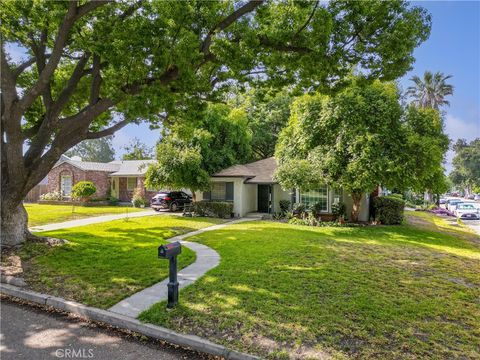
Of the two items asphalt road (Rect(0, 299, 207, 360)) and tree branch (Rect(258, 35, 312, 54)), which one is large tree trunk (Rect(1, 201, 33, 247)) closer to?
asphalt road (Rect(0, 299, 207, 360))

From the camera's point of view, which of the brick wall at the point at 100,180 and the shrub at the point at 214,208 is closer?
the shrub at the point at 214,208

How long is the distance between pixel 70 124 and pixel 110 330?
6.65m

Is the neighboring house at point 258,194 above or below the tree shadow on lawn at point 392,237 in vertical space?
above

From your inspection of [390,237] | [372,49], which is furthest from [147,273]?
[390,237]

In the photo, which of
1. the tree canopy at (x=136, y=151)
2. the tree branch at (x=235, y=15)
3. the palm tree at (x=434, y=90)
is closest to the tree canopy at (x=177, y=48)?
the tree branch at (x=235, y=15)

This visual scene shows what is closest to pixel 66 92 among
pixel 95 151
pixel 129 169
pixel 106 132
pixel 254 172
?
pixel 106 132

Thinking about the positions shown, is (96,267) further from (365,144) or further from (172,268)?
(365,144)

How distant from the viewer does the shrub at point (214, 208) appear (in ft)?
69.1

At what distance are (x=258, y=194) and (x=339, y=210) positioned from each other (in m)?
7.28

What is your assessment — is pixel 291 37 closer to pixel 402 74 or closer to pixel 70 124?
pixel 402 74

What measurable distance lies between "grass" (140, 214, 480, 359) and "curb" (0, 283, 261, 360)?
0.17 meters

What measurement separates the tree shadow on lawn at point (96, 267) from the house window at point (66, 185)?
2172cm

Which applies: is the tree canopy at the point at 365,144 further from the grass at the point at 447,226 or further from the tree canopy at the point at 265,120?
the tree canopy at the point at 265,120

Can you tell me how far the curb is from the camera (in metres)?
4.04
